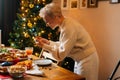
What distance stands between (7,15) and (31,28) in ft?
2.79

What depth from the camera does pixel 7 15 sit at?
4555 mm

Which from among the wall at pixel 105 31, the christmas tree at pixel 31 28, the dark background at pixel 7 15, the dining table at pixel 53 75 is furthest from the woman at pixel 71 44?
the dark background at pixel 7 15

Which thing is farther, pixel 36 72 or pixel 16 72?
pixel 36 72

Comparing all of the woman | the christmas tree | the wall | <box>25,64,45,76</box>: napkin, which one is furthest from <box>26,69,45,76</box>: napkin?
the christmas tree

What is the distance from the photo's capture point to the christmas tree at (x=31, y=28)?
12.9ft

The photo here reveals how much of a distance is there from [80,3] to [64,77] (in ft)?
6.75

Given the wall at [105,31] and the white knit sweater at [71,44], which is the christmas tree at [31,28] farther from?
the white knit sweater at [71,44]

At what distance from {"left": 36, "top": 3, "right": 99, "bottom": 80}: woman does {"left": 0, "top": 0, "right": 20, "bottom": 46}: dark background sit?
2.49m

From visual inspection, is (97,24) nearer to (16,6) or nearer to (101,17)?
(101,17)

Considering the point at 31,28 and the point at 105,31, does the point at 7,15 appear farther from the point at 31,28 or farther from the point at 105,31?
the point at 105,31

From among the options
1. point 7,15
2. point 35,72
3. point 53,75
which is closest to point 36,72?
point 35,72

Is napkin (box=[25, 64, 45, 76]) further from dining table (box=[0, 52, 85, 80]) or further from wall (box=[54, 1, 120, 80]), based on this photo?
wall (box=[54, 1, 120, 80])

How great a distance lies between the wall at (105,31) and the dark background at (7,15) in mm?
1744

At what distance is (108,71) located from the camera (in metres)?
3.13
